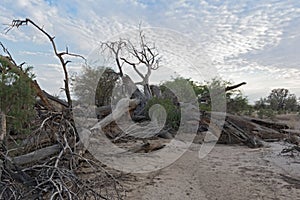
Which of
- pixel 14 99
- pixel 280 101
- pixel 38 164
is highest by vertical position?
pixel 280 101

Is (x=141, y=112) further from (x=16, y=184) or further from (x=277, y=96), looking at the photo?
(x=277, y=96)

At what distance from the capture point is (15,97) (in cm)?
337

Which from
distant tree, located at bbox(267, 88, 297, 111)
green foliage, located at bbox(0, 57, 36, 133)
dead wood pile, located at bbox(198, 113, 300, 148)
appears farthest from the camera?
distant tree, located at bbox(267, 88, 297, 111)

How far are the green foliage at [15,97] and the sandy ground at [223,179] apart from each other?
1586 millimetres

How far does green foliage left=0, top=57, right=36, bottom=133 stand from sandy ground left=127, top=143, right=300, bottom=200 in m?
1.59

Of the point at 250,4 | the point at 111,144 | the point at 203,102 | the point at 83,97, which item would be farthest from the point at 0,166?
the point at 203,102

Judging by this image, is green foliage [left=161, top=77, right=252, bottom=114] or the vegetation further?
the vegetation

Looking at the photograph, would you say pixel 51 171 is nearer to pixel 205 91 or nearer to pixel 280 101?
pixel 205 91

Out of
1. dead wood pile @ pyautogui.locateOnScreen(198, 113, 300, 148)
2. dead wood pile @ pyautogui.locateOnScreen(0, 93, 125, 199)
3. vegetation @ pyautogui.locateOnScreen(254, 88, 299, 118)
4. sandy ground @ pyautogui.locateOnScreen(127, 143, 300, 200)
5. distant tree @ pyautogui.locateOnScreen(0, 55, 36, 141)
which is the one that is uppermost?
vegetation @ pyautogui.locateOnScreen(254, 88, 299, 118)

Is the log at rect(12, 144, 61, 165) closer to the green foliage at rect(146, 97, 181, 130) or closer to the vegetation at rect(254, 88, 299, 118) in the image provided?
the green foliage at rect(146, 97, 181, 130)

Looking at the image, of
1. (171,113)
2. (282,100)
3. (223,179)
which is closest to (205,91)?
(171,113)

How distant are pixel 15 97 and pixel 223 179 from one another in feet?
10.1

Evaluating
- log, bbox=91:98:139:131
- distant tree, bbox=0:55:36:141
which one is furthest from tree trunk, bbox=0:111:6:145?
log, bbox=91:98:139:131

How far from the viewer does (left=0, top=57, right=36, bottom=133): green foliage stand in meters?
3.33
